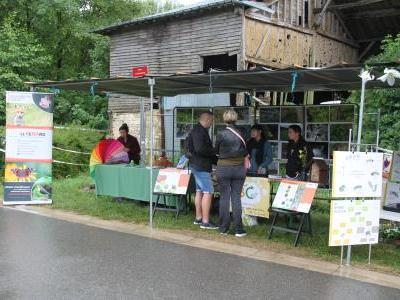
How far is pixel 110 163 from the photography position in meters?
11.0

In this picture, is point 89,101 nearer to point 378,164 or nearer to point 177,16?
point 177,16

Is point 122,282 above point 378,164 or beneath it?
beneath

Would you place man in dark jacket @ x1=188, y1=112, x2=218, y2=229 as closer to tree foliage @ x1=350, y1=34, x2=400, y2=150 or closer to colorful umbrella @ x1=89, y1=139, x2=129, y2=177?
colorful umbrella @ x1=89, y1=139, x2=129, y2=177

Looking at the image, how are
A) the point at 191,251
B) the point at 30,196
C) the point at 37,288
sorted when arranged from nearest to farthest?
the point at 37,288
the point at 191,251
the point at 30,196

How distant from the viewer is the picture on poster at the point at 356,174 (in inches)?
253

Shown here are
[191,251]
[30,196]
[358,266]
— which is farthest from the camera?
[30,196]

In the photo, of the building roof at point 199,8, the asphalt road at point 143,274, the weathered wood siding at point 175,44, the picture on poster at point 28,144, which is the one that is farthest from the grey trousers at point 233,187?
the weathered wood siding at point 175,44

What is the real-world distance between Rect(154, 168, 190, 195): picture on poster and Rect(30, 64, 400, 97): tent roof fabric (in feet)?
5.43

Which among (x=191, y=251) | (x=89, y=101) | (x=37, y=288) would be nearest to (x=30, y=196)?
(x=191, y=251)

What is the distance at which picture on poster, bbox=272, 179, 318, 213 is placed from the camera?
731 centimetres

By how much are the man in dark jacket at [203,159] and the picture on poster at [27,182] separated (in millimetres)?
3835

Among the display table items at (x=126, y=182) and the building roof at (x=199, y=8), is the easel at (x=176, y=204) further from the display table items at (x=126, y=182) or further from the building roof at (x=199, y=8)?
the building roof at (x=199, y=8)

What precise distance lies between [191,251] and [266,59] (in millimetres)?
13209

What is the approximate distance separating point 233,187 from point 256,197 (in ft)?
2.02
